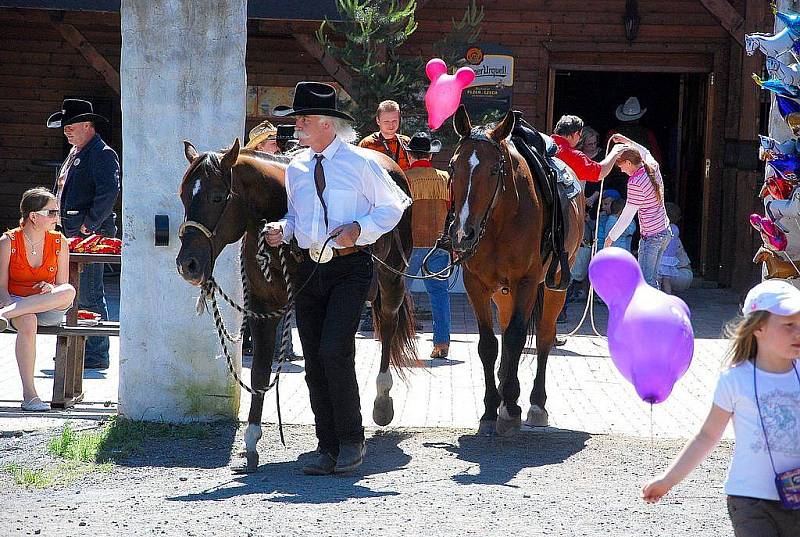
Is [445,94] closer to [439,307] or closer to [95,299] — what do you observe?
[439,307]

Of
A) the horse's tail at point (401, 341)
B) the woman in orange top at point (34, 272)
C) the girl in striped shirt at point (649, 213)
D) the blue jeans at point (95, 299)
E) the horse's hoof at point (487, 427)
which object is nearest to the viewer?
the horse's hoof at point (487, 427)

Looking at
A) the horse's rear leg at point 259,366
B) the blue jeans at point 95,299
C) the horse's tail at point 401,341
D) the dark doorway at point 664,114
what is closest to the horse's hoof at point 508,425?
the horse's tail at point 401,341

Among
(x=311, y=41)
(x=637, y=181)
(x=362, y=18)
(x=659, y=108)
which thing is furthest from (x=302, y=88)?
(x=659, y=108)

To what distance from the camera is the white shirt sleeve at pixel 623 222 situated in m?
9.71

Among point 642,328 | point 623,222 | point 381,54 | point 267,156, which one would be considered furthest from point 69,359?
point 381,54

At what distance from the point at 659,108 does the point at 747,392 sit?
1632 cm

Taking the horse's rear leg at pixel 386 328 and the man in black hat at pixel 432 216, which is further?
the man in black hat at pixel 432 216

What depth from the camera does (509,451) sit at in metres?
7.32

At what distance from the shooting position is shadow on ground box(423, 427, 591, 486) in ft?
22.0

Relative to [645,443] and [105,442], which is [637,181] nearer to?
[645,443]

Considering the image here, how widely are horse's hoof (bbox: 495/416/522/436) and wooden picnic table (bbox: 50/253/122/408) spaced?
2745 millimetres

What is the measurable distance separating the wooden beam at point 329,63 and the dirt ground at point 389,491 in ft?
22.4

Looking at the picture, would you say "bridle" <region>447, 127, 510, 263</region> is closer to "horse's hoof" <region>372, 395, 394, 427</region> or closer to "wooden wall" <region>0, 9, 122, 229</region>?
"horse's hoof" <region>372, 395, 394, 427</region>

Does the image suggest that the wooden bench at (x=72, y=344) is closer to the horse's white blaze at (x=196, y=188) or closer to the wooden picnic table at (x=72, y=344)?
the wooden picnic table at (x=72, y=344)
